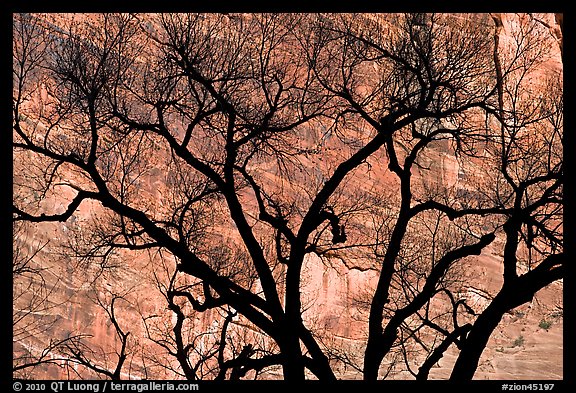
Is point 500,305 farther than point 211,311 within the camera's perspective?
No

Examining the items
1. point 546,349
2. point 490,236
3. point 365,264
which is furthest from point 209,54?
point 546,349

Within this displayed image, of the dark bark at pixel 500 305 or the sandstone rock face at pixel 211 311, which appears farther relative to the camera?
the sandstone rock face at pixel 211 311

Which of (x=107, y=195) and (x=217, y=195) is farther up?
(x=217, y=195)

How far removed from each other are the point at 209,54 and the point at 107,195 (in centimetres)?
211

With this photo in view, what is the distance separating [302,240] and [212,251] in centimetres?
257

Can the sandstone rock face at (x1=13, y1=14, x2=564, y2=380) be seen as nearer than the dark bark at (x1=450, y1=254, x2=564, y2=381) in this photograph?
No

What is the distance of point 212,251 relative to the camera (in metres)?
9.81
